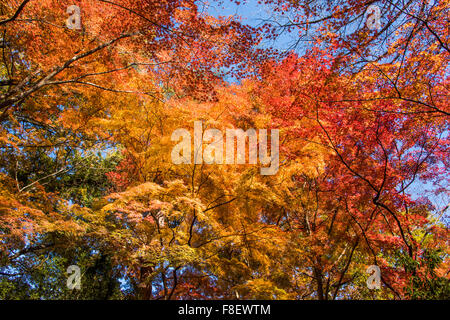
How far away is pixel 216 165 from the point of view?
6.52m

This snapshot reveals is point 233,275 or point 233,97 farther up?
point 233,97

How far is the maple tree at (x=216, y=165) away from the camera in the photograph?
527 centimetres

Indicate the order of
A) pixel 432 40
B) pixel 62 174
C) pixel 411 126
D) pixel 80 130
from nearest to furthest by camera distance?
pixel 432 40 < pixel 411 126 < pixel 80 130 < pixel 62 174

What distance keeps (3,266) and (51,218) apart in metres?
2.63

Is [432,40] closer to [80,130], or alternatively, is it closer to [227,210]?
[227,210]

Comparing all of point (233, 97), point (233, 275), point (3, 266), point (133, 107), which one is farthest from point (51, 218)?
point (233, 97)

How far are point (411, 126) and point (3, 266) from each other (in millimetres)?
11552

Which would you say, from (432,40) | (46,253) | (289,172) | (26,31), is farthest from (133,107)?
(432,40)

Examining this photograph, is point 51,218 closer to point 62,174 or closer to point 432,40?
point 62,174

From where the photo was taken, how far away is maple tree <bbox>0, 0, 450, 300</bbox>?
5.27m

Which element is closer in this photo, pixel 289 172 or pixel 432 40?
pixel 432 40

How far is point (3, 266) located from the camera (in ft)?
25.7

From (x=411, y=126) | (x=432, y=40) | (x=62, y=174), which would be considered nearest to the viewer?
(x=432, y=40)
